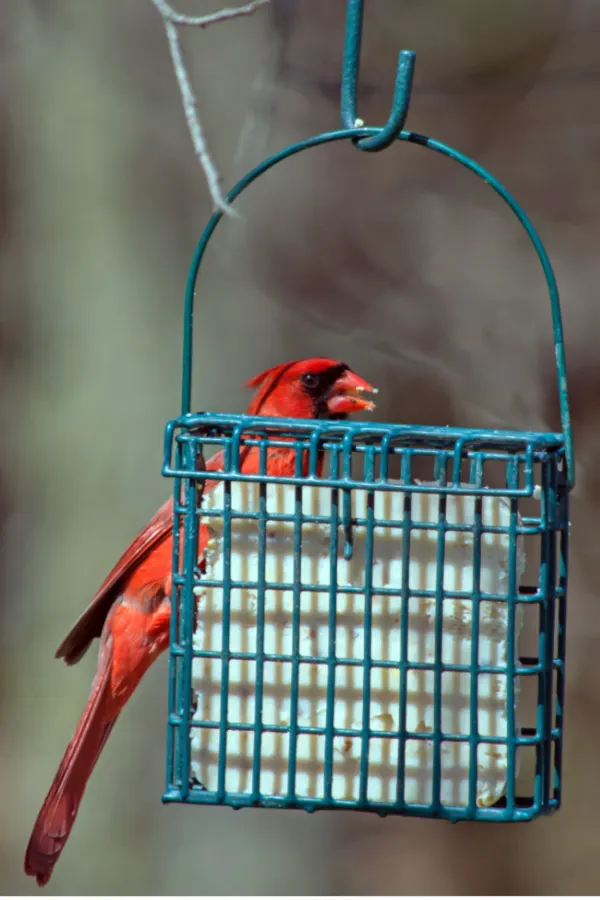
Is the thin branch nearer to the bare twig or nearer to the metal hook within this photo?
the bare twig

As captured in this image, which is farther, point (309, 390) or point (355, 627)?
point (309, 390)

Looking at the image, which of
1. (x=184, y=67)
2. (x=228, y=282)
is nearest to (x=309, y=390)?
(x=184, y=67)

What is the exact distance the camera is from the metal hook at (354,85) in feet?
8.68

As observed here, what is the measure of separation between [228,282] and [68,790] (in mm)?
3471

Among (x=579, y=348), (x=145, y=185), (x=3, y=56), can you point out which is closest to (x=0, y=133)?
(x=3, y=56)

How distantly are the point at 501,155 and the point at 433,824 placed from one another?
3626mm

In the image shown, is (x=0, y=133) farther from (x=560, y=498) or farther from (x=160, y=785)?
(x=560, y=498)

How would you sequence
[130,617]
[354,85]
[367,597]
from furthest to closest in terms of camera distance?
[130,617]
[367,597]
[354,85]

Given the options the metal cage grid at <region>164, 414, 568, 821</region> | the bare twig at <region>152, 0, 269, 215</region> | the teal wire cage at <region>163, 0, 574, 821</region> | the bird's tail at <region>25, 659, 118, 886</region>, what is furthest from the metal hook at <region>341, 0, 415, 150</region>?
the bird's tail at <region>25, 659, 118, 886</region>

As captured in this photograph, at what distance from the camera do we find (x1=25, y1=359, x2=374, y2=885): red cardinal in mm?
3750

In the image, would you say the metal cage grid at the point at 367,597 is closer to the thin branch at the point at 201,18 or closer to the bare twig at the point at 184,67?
the bare twig at the point at 184,67

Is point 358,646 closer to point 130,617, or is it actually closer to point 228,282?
point 130,617

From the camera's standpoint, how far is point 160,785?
6719 mm

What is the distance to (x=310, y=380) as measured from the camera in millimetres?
3826
